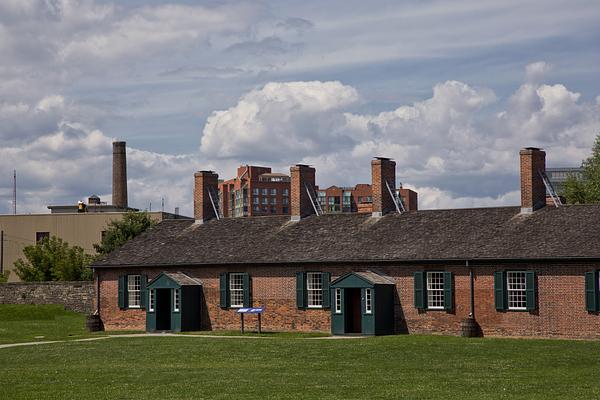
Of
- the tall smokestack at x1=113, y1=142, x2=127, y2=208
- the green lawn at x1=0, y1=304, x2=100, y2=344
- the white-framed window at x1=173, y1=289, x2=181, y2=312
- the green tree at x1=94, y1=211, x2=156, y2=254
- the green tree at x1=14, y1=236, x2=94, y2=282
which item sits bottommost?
the green lawn at x1=0, y1=304, x2=100, y2=344

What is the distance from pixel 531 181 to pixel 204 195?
682 inches

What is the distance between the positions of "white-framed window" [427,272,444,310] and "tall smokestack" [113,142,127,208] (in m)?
55.2

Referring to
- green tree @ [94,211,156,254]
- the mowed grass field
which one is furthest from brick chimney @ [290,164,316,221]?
green tree @ [94,211,156,254]

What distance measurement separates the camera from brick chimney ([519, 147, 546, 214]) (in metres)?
47.8

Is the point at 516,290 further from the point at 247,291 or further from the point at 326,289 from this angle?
the point at 247,291

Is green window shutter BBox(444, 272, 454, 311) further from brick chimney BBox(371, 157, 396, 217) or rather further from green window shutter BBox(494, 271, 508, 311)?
brick chimney BBox(371, 157, 396, 217)

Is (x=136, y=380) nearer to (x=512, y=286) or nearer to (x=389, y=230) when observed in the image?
(x=512, y=286)

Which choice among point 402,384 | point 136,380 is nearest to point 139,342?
point 136,380

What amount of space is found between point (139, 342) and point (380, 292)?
9.94 m

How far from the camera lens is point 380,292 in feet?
153

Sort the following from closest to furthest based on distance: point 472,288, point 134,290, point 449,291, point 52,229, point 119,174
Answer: point 472,288, point 449,291, point 134,290, point 52,229, point 119,174

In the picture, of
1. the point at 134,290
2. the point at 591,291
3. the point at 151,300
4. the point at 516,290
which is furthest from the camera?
the point at 134,290

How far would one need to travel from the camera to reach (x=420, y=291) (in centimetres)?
4619

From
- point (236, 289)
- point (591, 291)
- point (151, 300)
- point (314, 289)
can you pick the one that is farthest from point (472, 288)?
point (151, 300)
